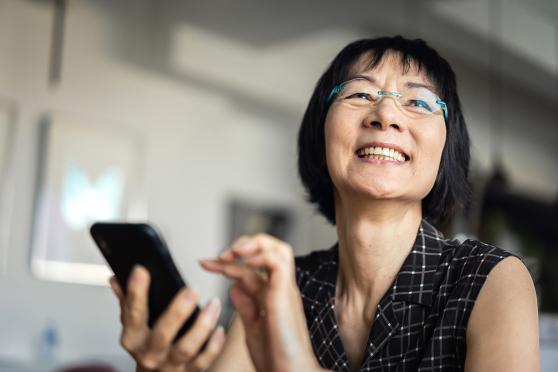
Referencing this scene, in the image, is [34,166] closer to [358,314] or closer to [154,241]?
[358,314]

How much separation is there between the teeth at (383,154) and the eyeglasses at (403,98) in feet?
0.26

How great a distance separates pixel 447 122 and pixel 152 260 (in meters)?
0.69

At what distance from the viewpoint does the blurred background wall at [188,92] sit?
4.28 m

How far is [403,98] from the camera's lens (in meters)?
1.35

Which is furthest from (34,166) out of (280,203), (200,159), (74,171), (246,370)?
(246,370)

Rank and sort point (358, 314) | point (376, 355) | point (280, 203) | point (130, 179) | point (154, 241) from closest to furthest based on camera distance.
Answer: point (154, 241), point (376, 355), point (358, 314), point (130, 179), point (280, 203)

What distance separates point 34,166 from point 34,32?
0.77 metres

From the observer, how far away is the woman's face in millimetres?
1281

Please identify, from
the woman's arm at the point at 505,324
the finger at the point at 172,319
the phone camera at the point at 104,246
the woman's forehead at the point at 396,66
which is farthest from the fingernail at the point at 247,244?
the woman's forehead at the point at 396,66

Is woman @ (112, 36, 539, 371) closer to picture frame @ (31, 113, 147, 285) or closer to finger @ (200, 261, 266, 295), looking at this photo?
finger @ (200, 261, 266, 295)

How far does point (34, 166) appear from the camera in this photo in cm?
432

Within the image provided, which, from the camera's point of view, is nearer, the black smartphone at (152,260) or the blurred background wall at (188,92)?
the black smartphone at (152,260)

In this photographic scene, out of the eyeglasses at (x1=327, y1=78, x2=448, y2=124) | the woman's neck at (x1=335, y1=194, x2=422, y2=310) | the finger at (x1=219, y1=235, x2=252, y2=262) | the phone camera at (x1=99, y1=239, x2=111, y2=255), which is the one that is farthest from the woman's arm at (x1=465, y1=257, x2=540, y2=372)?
the phone camera at (x1=99, y1=239, x2=111, y2=255)

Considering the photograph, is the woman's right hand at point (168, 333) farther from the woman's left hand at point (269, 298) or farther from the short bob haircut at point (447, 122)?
the short bob haircut at point (447, 122)
